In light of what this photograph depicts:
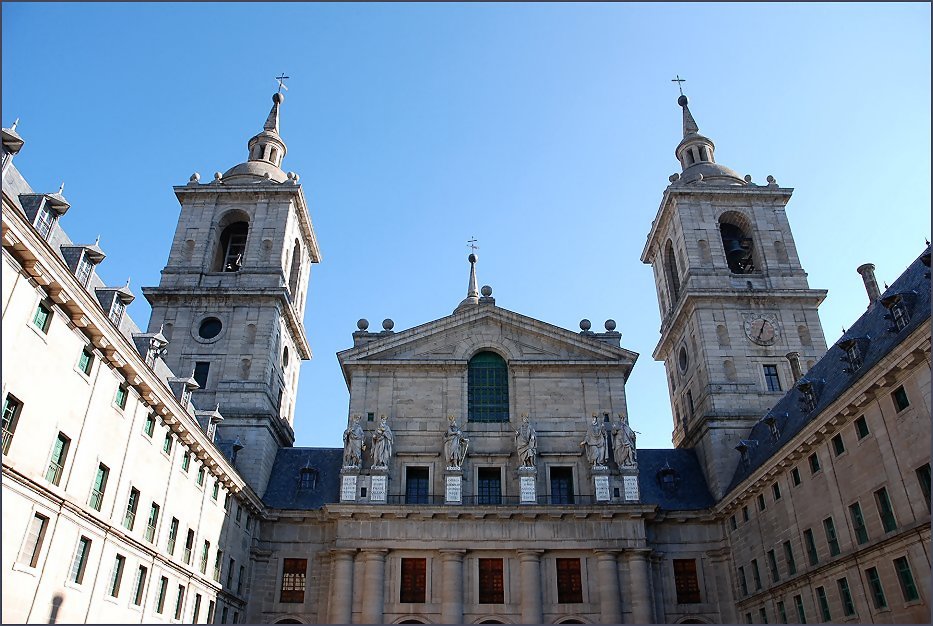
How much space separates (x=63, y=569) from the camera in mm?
21250

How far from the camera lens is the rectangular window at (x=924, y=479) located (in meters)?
22.1

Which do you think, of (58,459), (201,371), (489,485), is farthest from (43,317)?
(489,485)

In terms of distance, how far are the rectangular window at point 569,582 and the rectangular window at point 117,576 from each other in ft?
64.3

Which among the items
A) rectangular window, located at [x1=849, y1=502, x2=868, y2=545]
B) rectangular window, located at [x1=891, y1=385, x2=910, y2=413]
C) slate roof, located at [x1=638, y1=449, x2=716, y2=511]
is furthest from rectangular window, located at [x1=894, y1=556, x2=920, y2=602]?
slate roof, located at [x1=638, y1=449, x2=716, y2=511]

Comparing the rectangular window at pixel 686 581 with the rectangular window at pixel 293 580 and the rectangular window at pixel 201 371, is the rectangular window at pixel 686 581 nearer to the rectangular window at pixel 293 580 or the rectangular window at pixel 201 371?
the rectangular window at pixel 293 580

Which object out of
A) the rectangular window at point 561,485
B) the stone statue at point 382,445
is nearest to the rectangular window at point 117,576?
the stone statue at point 382,445

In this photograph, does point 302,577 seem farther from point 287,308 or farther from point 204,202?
point 204,202

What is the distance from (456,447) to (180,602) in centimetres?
1439

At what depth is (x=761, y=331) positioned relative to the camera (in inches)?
1777

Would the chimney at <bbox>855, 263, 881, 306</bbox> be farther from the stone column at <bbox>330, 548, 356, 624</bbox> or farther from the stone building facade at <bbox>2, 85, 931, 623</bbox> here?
the stone column at <bbox>330, 548, 356, 624</bbox>

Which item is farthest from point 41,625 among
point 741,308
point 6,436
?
point 741,308

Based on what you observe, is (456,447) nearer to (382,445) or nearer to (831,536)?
(382,445)

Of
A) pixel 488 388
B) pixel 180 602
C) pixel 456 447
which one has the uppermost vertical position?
pixel 488 388

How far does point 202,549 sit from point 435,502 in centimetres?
Result: 1139
